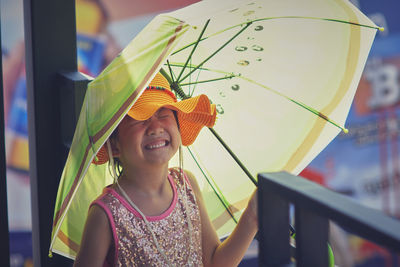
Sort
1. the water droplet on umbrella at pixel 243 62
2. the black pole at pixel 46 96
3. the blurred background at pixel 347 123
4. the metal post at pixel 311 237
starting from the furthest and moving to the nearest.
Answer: the blurred background at pixel 347 123
the black pole at pixel 46 96
the water droplet on umbrella at pixel 243 62
the metal post at pixel 311 237

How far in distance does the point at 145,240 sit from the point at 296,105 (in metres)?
0.53

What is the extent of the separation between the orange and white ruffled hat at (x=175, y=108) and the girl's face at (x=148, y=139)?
0.12ft

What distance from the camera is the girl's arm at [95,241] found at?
1225mm

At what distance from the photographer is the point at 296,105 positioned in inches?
58.4

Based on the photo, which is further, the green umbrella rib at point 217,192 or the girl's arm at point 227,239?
the green umbrella rib at point 217,192

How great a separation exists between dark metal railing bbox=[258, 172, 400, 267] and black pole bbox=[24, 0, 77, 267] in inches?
43.3

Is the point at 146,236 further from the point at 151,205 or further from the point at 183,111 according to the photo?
the point at 183,111

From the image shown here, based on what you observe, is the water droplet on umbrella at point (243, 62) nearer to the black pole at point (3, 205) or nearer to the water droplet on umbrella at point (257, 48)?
the water droplet on umbrella at point (257, 48)

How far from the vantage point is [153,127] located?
4.23 feet

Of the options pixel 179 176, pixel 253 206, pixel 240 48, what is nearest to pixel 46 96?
pixel 179 176

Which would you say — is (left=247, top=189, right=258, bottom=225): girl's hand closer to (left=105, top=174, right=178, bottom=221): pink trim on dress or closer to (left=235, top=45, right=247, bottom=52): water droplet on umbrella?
(left=105, top=174, right=178, bottom=221): pink trim on dress

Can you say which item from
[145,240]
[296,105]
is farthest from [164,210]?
[296,105]


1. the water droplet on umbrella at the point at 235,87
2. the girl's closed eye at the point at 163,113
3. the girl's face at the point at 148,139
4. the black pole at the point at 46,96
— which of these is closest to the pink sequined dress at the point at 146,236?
the girl's face at the point at 148,139

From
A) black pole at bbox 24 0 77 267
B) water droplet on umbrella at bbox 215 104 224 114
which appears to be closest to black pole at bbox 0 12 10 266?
black pole at bbox 24 0 77 267
